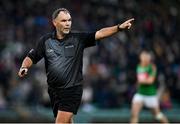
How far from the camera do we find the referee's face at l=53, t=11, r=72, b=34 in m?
9.05

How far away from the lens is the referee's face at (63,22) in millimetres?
9055

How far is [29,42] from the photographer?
66.3ft

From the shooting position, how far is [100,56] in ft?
65.8

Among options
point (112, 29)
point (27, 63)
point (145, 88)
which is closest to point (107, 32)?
point (112, 29)

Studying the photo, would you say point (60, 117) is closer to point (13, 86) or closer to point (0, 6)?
point (13, 86)

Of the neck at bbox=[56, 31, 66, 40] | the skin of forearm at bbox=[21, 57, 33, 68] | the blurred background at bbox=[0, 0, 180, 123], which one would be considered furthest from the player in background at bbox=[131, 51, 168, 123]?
the skin of forearm at bbox=[21, 57, 33, 68]

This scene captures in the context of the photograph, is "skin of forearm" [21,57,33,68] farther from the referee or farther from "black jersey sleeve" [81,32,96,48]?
"black jersey sleeve" [81,32,96,48]

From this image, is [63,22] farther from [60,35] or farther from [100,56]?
[100,56]

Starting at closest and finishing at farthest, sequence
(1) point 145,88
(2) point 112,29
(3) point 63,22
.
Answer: (2) point 112,29
(3) point 63,22
(1) point 145,88

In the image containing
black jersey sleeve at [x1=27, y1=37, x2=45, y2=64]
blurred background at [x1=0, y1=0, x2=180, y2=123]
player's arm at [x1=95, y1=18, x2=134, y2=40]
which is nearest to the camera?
player's arm at [x1=95, y1=18, x2=134, y2=40]

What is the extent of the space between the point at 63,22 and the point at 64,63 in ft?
1.94

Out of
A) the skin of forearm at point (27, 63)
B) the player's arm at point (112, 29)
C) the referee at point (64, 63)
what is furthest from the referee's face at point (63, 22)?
the skin of forearm at point (27, 63)

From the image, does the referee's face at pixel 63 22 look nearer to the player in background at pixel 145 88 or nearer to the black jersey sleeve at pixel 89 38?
the black jersey sleeve at pixel 89 38

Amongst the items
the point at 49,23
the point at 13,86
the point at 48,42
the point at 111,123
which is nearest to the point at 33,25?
the point at 49,23
